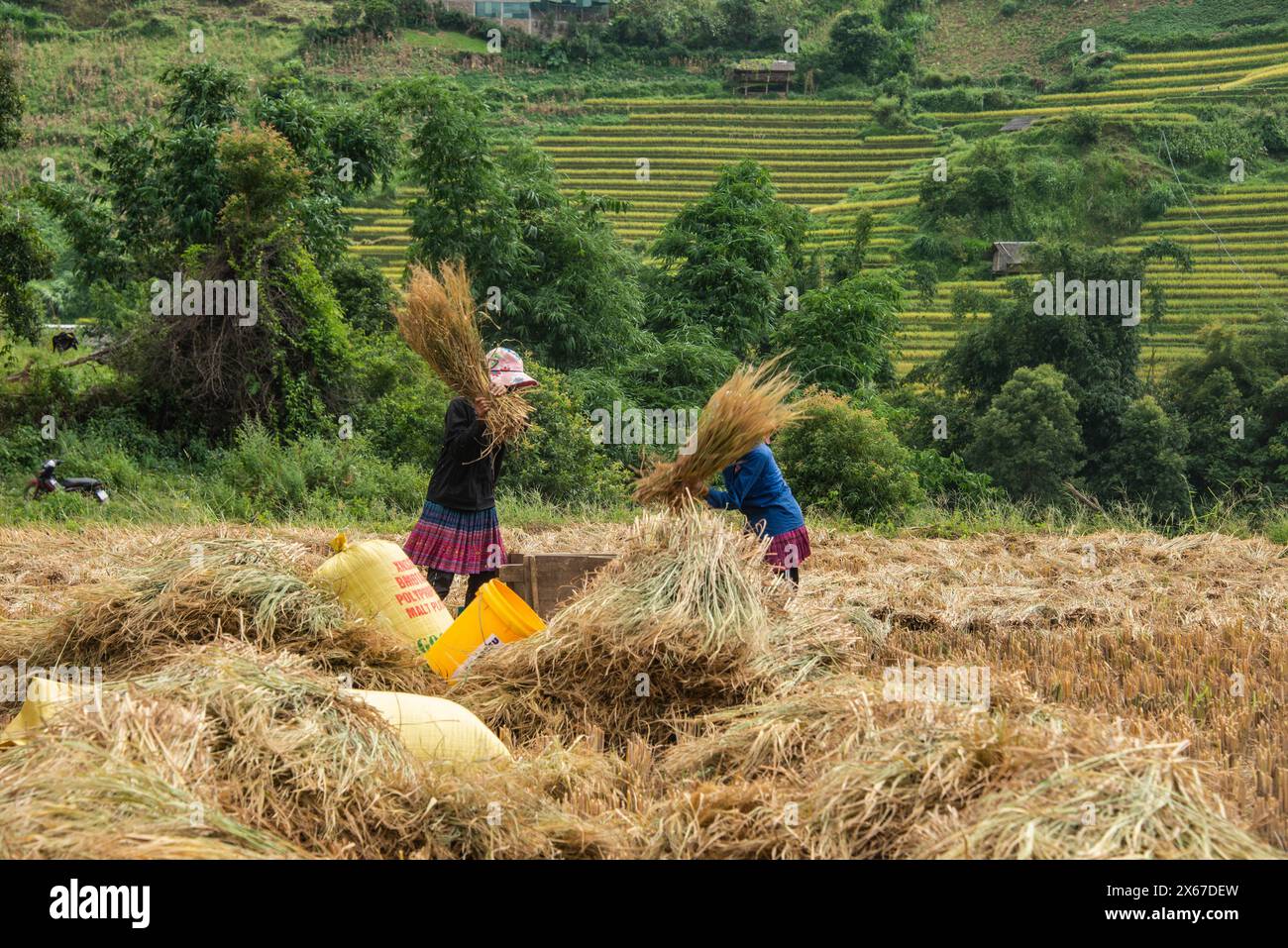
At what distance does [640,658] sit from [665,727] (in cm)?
25

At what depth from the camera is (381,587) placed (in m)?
5.18

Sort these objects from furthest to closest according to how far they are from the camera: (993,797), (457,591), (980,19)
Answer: (980,19), (457,591), (993,797)

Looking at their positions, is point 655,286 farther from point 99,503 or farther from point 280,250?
point 99,503

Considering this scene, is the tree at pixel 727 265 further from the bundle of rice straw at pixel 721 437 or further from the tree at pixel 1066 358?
the bundle of rice straw at pixel 721 437

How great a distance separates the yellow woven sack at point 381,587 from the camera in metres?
5.14

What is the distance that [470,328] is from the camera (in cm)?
594

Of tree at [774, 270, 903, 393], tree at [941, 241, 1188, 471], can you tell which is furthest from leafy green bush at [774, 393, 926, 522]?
tree at [941, 241, 1188, 471]

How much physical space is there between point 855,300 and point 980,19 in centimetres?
4726

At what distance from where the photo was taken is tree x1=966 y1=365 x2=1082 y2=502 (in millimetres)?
19984

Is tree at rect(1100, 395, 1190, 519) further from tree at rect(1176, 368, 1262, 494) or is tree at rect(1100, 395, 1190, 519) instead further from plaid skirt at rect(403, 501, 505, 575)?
plaid skirt at rect(403, 501, 505, 575)

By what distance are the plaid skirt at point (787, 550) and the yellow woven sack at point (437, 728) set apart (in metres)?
2.04

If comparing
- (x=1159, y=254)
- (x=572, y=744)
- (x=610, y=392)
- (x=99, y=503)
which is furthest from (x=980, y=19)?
(x=572, y=744)

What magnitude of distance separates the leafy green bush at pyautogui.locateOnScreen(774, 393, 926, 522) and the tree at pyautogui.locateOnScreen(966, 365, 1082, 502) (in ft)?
27.0

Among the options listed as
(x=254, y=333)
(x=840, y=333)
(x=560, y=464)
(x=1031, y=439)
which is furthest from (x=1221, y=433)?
(x=254, y=333)
